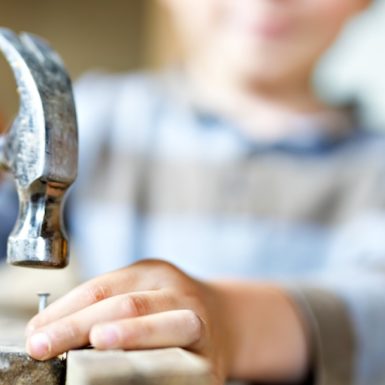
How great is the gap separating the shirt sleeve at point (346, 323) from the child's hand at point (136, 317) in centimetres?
15

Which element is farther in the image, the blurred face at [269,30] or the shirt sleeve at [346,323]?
the blurred face at [269,30]

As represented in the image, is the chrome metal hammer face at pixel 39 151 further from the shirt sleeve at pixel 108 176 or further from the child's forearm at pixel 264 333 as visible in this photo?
the shirt sleeve at pixel 108 176

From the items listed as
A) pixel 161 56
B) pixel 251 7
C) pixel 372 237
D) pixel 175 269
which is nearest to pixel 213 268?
pixel 372 237

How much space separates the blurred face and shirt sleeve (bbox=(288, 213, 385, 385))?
424 millimetres

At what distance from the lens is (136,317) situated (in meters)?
0.43

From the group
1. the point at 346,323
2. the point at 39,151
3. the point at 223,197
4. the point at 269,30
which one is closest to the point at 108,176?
the point at 223,197

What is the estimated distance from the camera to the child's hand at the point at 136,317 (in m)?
0.41

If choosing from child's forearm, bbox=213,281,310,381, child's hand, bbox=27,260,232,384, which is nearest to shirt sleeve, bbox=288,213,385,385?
child's forearm, bbox=213,281,310,381

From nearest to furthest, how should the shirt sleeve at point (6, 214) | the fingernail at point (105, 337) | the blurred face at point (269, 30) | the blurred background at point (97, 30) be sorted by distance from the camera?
1. the fingernail at point (105, 337)
2. the shirt sleeve at point (6, 214)
3. the blurred face at point (269, 30)
4. the blurred background at point (97, 30)

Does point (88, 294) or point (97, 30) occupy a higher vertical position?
point (97, 30)

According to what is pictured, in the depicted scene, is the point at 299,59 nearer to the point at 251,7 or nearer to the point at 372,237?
the point at 251,7

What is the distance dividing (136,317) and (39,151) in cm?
12

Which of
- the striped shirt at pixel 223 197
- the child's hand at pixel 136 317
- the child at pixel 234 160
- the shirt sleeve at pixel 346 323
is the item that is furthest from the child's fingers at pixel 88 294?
the striped shirt at pixel 223 197

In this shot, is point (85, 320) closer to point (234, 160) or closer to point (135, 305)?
point (135, 305)
